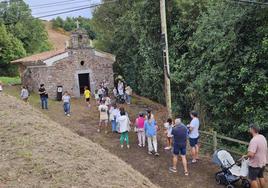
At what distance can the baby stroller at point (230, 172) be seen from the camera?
11486 millimetres

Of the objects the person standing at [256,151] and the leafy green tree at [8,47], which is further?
the leafy green tree at [8,47]

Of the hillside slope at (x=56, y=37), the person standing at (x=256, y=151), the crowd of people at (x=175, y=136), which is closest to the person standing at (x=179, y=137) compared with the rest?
the crowd of people at (x=175, y=136)

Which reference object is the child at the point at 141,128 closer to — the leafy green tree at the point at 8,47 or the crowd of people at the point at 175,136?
the crowd of people at the point at 175,136

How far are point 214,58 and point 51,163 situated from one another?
1023 centimetres

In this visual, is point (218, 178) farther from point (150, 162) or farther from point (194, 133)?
point (150, 162)

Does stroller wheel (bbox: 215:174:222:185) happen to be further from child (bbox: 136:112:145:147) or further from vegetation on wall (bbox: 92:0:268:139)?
child (bbox: 136:112:145:147)

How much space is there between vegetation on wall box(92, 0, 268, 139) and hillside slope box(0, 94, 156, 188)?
7.35 metres

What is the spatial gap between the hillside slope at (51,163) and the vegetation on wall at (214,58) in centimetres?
735

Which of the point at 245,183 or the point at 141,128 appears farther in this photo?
the point at 141,128

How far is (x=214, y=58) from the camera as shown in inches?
672

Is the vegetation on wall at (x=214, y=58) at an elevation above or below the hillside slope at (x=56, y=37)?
below

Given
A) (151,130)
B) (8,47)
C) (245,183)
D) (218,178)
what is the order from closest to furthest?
(245,183) → (218,178) → (151,130) → (8,47)

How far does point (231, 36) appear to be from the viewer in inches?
640

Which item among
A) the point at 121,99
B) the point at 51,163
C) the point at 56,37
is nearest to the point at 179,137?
the point at 51,163
